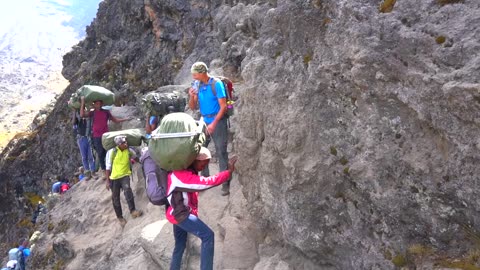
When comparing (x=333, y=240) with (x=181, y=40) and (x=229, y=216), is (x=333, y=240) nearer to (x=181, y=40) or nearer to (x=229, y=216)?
(x=229, y=216)

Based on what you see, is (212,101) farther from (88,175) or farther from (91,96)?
(88,175)

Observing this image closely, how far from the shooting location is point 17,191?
99.1 feet

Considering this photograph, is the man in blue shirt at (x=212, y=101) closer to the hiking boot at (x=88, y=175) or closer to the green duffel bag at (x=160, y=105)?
the green duffel bag at (x=160, y=105)

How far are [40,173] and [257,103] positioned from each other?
2555cm

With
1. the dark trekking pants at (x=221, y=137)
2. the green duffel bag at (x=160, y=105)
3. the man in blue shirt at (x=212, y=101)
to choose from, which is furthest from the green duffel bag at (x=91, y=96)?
the dark trekking pants at (x=221, y=137)

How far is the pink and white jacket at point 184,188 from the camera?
22.7 feet

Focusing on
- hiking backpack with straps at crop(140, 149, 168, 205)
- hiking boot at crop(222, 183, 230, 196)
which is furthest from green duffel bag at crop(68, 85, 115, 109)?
hiking backpack with straps at crop(140, 149, 168, 205)

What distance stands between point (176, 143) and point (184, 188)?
0.74m

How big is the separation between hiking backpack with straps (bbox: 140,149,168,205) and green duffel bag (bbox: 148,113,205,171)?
1.28ft

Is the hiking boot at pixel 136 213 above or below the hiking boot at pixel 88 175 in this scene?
above

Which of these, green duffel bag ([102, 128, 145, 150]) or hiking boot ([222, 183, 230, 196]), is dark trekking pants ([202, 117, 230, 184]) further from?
green duffel bag ([102, 128, 145, 150])

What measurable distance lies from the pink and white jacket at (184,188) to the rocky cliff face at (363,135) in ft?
4.25

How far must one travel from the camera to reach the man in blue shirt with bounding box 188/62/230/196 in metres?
9.06

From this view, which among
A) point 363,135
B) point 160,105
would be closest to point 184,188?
point 363,135
